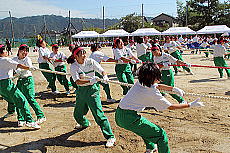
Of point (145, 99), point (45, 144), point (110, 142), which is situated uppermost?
point (145, 99)

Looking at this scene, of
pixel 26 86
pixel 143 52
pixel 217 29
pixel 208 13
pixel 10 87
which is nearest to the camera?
pixel 10 87

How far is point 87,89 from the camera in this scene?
4.52 m

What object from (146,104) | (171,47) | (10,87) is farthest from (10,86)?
(171,47)

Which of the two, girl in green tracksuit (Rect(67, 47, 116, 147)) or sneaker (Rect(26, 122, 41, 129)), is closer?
girl in green tracksuit (Rect(67, 47, 116, 147))

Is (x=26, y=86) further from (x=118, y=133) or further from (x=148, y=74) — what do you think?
(x=148, y=74)

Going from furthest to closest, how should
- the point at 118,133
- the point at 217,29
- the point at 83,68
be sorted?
1. the point at 217,29
2. the point at 118,133
3. the point at 83,68

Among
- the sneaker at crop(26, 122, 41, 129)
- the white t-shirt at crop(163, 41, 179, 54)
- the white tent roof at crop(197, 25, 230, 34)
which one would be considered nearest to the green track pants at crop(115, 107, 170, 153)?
the sneaker at crop(26, 122, 41, 129)

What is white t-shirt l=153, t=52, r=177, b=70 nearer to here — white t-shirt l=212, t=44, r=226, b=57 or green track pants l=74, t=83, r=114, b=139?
green track pants l=74, t=83, r=114, b=139

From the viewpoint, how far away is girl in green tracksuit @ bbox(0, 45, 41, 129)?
5067 mm

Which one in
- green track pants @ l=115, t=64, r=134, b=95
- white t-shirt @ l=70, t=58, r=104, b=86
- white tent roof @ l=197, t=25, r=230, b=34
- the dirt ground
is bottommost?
the dirt ground

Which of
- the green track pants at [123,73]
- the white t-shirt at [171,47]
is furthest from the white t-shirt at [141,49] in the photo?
the green track pants at [123,73]

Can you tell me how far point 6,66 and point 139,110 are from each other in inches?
123

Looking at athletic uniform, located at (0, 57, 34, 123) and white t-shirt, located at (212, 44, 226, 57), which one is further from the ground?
white t-shirt, located at (212, 44, 226, 57)

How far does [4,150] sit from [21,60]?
6.58 feet
